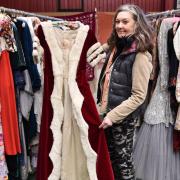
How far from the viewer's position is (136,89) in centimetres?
163

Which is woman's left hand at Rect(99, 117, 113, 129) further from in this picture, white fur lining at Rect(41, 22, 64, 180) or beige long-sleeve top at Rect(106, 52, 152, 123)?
white fur lining at Rect(41, 22, 64, 180)

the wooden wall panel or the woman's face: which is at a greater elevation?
the wooden wall panel

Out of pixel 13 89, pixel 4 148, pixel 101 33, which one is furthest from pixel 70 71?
pixel 101 33

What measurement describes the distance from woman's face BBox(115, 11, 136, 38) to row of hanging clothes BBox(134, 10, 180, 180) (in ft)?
1.69

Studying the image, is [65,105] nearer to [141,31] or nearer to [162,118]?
[141,31]

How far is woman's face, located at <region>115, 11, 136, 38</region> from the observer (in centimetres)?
167

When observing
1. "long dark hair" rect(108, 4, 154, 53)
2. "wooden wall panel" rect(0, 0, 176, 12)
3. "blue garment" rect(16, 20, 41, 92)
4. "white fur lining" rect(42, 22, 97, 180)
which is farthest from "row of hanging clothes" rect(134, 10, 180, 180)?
"wooden wall panel" rect(0, 0, 176, 12)

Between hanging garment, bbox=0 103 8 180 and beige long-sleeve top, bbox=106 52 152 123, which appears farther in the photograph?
hanging garment, bbox=0 103 8 180

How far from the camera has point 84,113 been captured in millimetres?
1571

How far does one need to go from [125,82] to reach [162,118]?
2.25 feet

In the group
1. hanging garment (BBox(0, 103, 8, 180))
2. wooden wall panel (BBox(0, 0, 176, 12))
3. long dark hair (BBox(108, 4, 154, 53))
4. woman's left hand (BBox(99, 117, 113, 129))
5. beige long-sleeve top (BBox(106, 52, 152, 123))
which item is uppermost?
wooden wall panel (BBox(0, 0, 176, 12))

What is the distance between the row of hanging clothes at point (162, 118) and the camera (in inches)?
83.7

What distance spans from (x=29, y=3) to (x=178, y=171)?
111 inches

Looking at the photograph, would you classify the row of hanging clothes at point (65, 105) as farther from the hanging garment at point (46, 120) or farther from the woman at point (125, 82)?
the woman at point (125, 82)
